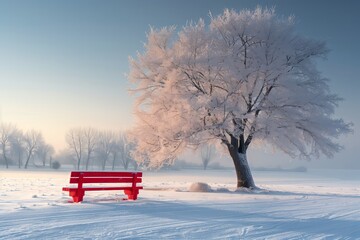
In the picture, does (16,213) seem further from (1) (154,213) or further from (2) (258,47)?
(2) (258,47)

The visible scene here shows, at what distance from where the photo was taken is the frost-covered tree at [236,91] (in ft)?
66.0

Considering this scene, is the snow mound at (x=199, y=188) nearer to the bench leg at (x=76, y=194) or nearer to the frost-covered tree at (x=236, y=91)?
the frost-covered tree at (x=236, y=91)

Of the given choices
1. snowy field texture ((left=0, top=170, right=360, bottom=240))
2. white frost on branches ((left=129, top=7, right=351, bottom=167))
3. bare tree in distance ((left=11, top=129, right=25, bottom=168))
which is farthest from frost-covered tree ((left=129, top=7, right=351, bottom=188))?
bare tree in distance ((left=11, top=129, right=25, bottom=168))

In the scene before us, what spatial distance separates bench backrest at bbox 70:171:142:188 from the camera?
12.1 m

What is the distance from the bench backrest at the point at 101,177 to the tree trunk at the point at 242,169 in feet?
31.1

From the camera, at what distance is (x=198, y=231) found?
26.0ft

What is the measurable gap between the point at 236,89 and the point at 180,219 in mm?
12730

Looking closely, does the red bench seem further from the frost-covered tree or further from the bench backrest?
the frost-covered tree

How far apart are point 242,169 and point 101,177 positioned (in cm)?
1134

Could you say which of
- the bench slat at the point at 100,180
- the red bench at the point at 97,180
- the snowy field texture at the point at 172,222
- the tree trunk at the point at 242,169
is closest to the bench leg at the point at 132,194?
the red bench at the point at 97,180

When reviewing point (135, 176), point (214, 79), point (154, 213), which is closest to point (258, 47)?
point (214, 79)

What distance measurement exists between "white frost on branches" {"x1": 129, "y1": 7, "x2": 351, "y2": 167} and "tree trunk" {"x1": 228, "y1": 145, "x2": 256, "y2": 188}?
3.02 ft

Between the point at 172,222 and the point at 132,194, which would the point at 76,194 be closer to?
the point at 132,194

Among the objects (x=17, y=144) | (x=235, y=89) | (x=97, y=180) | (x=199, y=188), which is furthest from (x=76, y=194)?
(x=17, y=144)
